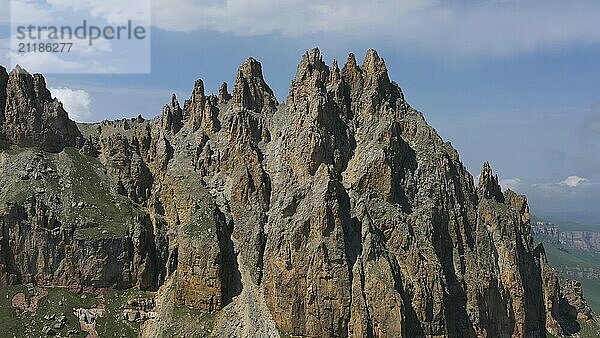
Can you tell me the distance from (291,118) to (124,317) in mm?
68843

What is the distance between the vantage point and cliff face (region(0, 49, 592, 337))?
124375 mm

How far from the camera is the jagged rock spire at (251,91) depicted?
546 feet

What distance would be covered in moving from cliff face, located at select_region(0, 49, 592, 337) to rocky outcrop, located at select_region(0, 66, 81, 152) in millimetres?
738

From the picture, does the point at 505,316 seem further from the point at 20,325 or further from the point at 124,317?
the point at 20,325

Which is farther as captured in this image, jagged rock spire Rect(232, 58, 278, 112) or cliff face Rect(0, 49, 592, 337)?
jagged rock spire Rect(232, 58, 278, 112)

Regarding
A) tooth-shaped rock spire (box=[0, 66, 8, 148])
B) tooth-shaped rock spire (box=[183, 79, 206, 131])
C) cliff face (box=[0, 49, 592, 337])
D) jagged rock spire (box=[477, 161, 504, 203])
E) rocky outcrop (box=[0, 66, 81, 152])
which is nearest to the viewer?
cliff face (box=[0, 49, 592, 337])

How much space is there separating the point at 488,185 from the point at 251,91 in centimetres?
7597

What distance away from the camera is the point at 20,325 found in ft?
437

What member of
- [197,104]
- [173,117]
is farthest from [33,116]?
[197,104]

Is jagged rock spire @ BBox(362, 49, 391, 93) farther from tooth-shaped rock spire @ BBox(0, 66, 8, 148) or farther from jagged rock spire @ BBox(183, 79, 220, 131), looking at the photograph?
tooth-shaped rock spire @ BBox(0, 66, 8, 148)

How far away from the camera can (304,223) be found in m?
126

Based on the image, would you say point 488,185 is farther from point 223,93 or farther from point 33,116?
point 33,116

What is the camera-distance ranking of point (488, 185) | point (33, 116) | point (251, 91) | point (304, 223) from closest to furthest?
point (304, 223), point (488, 185), point (33, 116), point (251, 91)

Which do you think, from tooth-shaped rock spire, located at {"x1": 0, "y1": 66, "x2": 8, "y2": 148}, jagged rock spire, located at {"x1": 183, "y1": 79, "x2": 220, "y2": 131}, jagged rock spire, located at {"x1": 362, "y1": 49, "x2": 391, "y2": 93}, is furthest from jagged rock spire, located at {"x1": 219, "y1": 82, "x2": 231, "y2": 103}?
tooth-shaped rock spire, located at {"x1": 0, "y1": 66, "x2": 8, "y2": 148}
